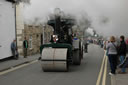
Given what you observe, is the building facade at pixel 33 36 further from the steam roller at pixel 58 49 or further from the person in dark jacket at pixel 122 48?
the person in dark jacket at pixel 122 48

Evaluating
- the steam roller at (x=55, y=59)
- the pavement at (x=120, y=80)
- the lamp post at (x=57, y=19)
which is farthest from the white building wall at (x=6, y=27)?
the pavement at (x=120, y=80)

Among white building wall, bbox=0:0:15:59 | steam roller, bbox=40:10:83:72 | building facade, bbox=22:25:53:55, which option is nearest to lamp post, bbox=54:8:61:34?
steam roller, bbox=40:10:83:72

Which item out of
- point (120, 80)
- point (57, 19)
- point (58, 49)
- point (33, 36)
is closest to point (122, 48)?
point (120, 80)

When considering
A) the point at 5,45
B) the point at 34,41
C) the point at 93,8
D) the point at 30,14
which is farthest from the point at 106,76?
the point at 34,41

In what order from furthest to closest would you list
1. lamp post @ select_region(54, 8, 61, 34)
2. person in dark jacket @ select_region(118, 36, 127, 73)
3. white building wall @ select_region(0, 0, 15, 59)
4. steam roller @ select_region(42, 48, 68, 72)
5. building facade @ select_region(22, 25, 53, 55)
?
1. building facade @ select_region(22, 25, 53, 55)
2. white building wall @ select_region(0, 0, 15, 59)
3. lamp post @ select_region(54, 8, 61, 34)
4. steam roller @ select_region(42, 48, 68, 72)
5. person in dark jacket @ select_region(118, 36, 127, 73)

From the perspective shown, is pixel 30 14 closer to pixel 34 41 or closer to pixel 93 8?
pixel 93 8

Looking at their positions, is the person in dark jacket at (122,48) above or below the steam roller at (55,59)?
above

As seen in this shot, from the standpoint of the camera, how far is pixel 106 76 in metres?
11.2

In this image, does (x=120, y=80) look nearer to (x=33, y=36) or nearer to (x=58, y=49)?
(x=58, y=49)

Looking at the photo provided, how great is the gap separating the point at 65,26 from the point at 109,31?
2.52 m

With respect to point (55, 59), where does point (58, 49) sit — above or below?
above

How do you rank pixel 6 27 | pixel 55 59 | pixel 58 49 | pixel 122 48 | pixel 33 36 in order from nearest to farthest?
pixel 122 48 → pixel 55 59 → pixel 58 49 → pixel 6 27 → pixel 33 36

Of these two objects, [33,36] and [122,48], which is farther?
[33,36]

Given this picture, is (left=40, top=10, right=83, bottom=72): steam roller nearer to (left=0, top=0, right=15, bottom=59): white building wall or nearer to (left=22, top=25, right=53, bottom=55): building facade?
(left=0, top=0, right=15, bottom=59): white building wall
